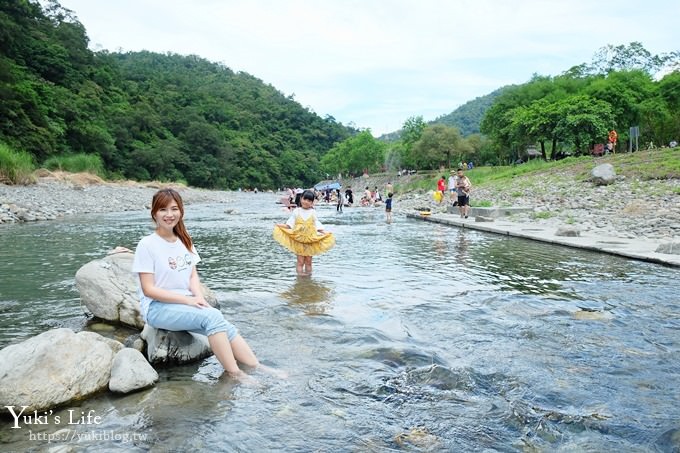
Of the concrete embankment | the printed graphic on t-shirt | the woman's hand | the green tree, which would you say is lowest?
the concrete embankment

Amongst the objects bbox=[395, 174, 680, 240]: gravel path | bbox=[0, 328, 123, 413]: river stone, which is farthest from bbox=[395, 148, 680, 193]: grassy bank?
bbox=[0, 328, 123, 413]: river stone

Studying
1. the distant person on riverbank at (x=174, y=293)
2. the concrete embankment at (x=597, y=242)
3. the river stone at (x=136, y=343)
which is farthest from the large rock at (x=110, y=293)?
the concrete embankment at (x=597, y=242)

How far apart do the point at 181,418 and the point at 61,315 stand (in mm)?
3657

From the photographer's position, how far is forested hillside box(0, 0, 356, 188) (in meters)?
48.3

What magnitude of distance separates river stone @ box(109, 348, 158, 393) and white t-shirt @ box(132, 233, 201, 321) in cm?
42

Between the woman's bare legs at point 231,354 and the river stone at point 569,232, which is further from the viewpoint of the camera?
the river stone at point 569,232

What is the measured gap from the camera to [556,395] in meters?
3.93

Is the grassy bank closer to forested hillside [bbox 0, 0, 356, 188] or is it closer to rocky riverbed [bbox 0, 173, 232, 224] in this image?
rocky riverbed [bbox 0, 173, 232, 224]

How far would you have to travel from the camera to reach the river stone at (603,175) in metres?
24.2

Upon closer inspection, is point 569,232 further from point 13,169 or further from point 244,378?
point 13,169

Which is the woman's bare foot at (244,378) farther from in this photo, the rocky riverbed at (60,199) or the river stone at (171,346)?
the rocky riverbed at (60,199)

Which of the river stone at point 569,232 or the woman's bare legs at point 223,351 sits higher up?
the river stone at point 569,232

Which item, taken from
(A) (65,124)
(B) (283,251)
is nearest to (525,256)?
(B) (283,251)

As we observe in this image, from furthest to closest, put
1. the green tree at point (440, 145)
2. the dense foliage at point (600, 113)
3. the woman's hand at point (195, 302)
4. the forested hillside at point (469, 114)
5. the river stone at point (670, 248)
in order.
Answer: the forested hillside at point (469, 114) < the green tree at point (440, 145) < the dense foliage at point (600, 113) < the river stone at point (670, 248) < the woman's hand at point (195, 302)
